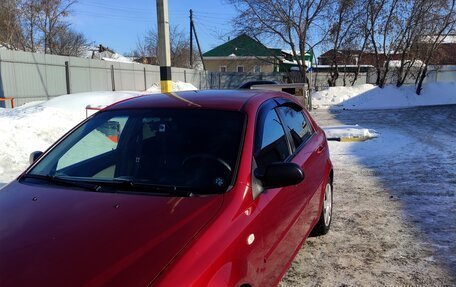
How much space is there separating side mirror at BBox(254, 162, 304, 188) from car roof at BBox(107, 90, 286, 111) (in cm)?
61

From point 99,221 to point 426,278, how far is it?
9.16ft

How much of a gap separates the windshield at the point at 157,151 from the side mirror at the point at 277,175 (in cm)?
20

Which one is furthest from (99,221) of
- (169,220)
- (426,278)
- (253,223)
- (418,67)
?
(418,67)

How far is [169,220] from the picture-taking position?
93.0 inches

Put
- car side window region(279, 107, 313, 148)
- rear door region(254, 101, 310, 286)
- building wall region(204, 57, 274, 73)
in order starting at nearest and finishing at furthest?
rear door region(254, 101, 310, 286) → car side window region(279, 107, 313, 148) → building wall region(204, 57, 274, 73)

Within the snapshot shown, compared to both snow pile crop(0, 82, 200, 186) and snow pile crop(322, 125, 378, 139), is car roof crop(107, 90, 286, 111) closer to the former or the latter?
snow pile crop(0, 82, 200, 186)

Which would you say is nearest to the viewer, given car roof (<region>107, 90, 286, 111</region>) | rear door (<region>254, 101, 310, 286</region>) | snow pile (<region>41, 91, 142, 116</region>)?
rear door (<region>254, 101, 310, 286</region>)

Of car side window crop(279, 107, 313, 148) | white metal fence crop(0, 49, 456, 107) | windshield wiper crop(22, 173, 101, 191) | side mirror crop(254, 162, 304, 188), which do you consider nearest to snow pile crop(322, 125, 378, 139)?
car side window crop(279, 107, 313, 148)

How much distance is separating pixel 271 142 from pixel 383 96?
103ft

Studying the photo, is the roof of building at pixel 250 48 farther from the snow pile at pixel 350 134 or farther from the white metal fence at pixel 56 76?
the snow pile at pixel 350 134

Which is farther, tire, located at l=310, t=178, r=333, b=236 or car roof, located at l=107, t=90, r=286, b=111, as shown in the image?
tire, located at l=310, t=178, r=333, b=236

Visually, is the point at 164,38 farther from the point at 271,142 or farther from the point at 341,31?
the point at 341,31

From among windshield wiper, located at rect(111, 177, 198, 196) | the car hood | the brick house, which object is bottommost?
the car hood

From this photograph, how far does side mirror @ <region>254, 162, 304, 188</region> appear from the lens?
2.89 m
